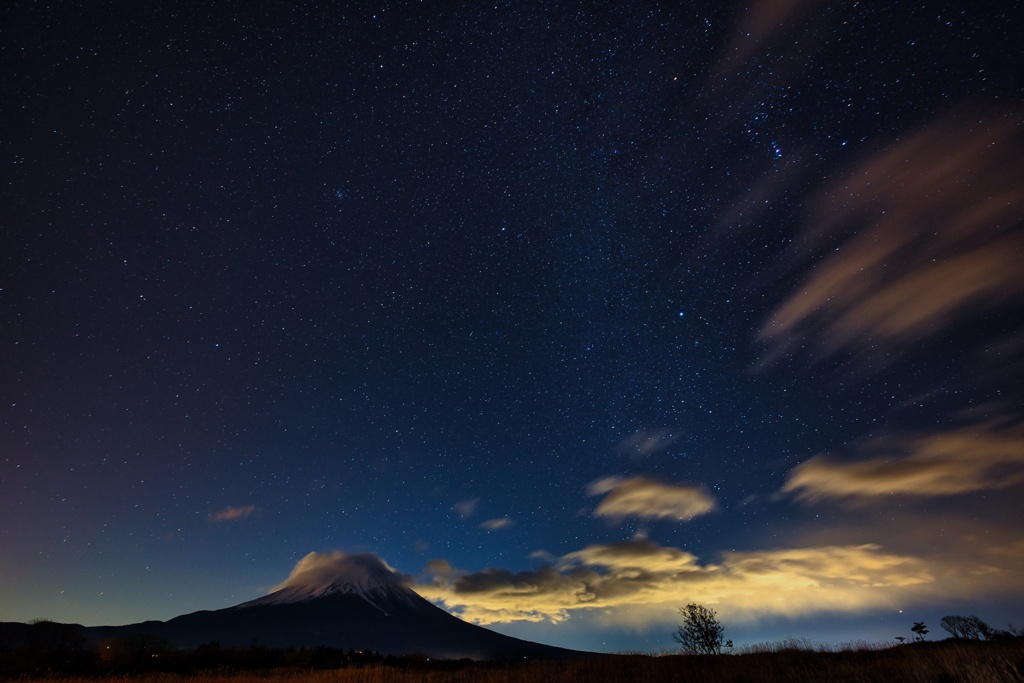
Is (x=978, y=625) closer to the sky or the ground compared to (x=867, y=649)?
closer to the sky

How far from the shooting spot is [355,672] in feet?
96.2

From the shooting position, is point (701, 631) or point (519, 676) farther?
point (701, 631)

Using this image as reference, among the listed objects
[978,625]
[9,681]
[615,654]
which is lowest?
[9,681]

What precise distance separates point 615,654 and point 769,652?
9598mm

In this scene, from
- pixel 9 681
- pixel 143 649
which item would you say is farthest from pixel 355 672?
pixel 143 649

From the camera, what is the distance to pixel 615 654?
100 ft

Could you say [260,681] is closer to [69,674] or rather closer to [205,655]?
[69,674]

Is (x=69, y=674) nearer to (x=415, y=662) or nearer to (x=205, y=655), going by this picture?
(x=205, y=655)

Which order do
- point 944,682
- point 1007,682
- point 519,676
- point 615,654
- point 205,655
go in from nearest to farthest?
point 1007,682, point 944,682, point 519,676, point 615,654, point 205,655

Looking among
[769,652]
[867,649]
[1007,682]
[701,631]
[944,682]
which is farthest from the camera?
[701,631]

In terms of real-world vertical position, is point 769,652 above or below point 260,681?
above

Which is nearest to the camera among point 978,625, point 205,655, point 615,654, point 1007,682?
point 1007,682

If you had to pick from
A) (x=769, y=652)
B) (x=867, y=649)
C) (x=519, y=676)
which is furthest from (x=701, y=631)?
(x=519, y=676)

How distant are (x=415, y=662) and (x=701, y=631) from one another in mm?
28120
